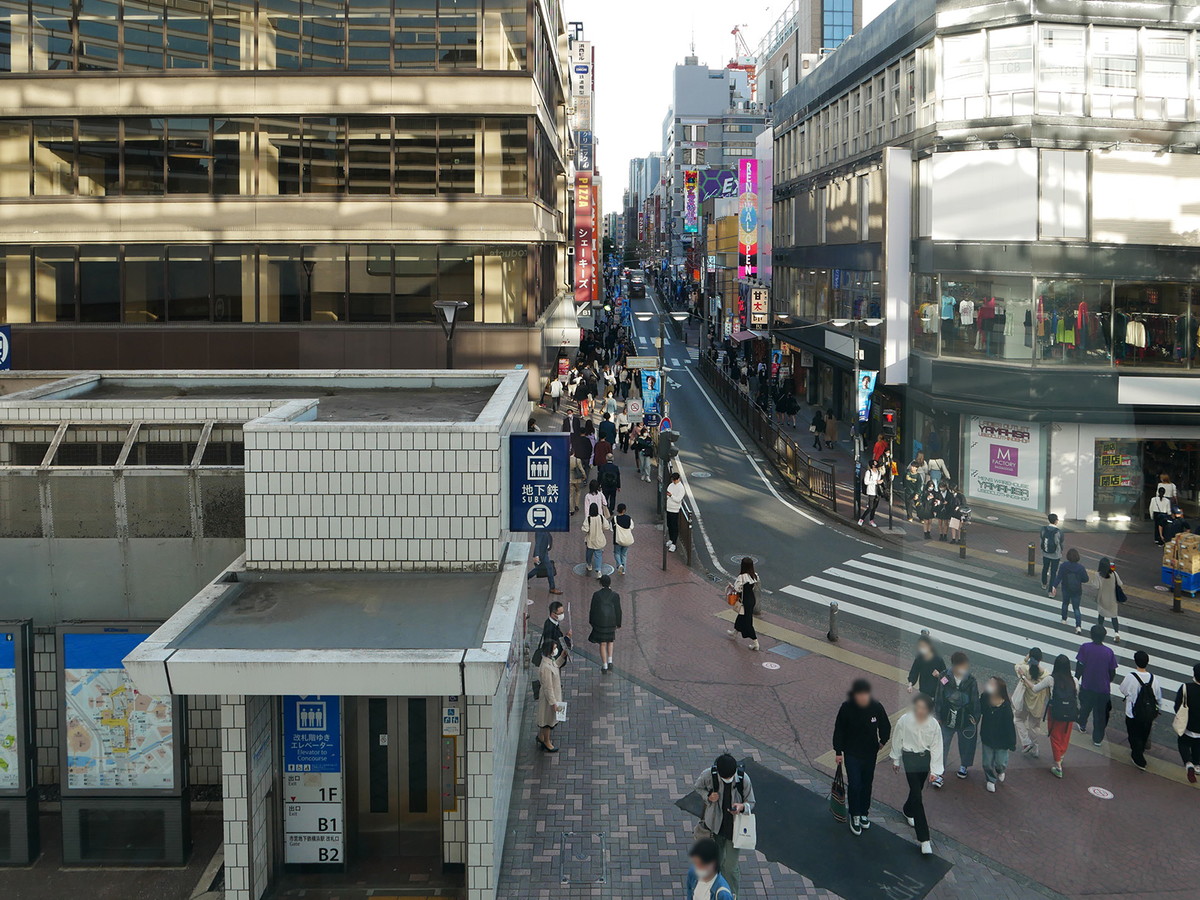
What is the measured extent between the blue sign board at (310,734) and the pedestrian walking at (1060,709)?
327 inches

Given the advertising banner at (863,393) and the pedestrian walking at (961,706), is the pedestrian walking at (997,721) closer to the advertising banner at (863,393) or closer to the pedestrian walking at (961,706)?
the pedestrian walking at (961,706)

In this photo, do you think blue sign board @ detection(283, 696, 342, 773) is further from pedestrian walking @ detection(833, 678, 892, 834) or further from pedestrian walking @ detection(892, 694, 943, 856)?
pedestrian walking @ detection(892, 694, 943, 856)

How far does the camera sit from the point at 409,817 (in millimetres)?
11227

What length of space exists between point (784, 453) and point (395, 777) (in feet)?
82.4

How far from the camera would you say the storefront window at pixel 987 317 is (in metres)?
29.0

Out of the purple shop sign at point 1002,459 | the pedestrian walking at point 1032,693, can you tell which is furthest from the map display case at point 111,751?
the purple shop sign at point 1002,459

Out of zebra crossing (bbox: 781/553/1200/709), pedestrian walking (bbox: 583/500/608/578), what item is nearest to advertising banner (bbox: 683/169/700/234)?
zebra crossing (bbox: 781/553/1200/709)

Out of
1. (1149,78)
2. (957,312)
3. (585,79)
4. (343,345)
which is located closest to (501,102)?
(343,345)

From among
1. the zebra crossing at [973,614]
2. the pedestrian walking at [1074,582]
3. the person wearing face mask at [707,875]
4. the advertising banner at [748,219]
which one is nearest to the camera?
the person wearing face mask at [707,875]

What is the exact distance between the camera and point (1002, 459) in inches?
1169

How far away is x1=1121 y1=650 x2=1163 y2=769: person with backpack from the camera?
13.4 meters

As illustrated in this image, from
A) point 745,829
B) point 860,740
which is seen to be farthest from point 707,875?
point 860,740

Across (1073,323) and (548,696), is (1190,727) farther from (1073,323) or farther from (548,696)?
(1073,323)

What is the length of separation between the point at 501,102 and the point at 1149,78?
57.6 feet
